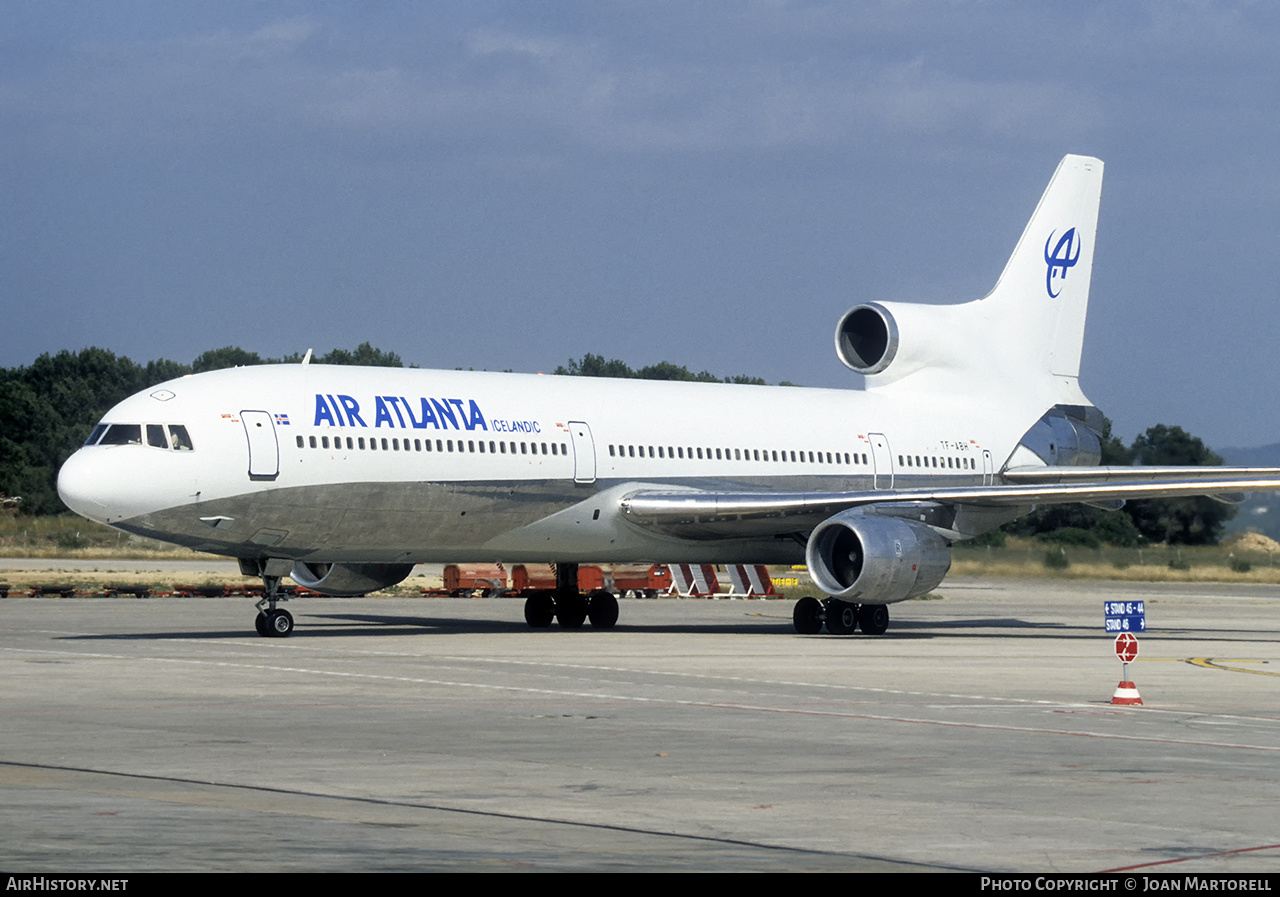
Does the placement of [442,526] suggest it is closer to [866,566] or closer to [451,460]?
[451,460]

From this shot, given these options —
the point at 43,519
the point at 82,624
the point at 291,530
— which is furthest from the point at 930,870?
the point at 43,519

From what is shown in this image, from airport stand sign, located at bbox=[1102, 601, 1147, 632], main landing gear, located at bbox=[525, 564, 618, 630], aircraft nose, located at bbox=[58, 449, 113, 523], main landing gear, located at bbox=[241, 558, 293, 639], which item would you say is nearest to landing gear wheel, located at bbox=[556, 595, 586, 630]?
main landing gear, located at bbox=[525, 564, 618, 630]

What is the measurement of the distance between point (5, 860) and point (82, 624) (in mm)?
23205

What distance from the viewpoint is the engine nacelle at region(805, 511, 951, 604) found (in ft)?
94.9

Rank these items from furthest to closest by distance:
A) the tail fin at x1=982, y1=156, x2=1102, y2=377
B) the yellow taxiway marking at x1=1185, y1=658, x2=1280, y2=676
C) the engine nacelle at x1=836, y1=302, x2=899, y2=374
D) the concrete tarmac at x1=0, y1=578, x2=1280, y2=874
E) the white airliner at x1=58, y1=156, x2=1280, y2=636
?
the tail fin at x1=982, y1=156, x2=1102, y2=377 < the engine nacelle at x1=836, y1=302, x2=899, y2=374 < the white airliner at x1=58, y1=156, x2=1280, y2=636 < the yellow taxiway marking at x1=1185, y1=658, x2=1280, y2=676 < the concrete tarmac at x1=0, y1=578, x2=1280, y2=874

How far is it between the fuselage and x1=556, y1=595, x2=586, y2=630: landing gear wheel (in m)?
1.57

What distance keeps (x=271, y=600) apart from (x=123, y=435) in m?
3.70

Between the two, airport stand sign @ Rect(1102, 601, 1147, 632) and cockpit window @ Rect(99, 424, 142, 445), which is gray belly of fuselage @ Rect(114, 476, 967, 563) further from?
airport stand sign @ Rect(1102, 601, 1147, 632)

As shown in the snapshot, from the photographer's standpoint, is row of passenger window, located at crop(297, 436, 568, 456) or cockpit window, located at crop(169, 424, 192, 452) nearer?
cockpit window, located at crop(169, 424, 192, 452)

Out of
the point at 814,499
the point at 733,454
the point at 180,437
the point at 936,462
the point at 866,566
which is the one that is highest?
the point at 180,437

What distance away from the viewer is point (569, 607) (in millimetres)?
32906

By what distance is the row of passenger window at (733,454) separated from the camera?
102ft

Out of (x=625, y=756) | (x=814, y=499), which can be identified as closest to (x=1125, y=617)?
(x=625, y=756)

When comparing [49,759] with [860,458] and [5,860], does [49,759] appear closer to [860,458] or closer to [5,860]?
[5,860]
